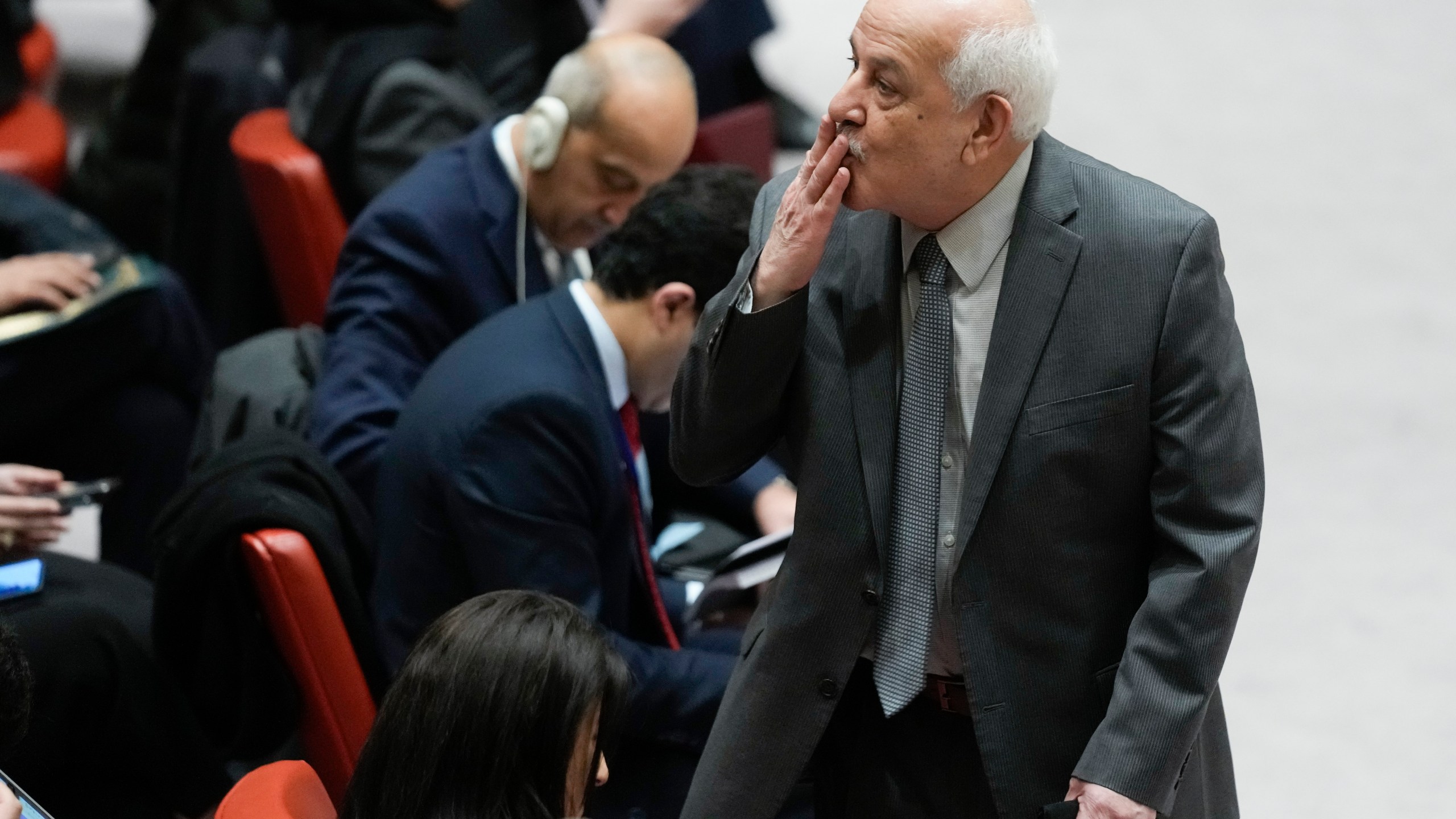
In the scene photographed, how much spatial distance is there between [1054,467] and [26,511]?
135cm

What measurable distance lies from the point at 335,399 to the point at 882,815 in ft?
3.98

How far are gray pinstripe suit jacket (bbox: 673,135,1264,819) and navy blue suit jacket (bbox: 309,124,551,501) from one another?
1140 millimetres

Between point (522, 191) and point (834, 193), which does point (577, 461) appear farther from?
point (522, 191)

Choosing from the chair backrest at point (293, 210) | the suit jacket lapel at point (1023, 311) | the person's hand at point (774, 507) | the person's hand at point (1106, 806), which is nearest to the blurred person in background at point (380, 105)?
the chair backrest at point (293, 210)

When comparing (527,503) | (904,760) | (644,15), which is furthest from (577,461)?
(644,15)

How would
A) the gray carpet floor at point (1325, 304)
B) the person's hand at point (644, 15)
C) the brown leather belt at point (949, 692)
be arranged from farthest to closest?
the person's hand at point (644, 15) < the gray carpet floor at point (1325, 304) < the brown leather belt at point (949, 692)

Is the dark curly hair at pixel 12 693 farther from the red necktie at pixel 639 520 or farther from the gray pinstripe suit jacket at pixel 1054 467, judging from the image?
the red necktie at pixel 639 520

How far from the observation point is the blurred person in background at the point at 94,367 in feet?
8.65

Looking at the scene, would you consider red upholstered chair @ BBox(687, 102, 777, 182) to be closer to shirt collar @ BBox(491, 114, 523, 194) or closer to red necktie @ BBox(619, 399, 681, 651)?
shirt collar @ BBox(491, 114, 523, 194)

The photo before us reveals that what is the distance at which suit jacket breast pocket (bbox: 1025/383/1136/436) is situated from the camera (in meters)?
1.51

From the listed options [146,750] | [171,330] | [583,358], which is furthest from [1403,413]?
[146,750]

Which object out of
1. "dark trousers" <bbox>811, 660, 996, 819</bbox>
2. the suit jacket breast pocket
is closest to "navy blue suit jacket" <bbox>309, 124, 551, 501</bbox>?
"dark trousers" <bbox>811, 660, 996, 819</bbox>

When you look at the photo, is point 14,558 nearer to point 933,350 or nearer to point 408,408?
point 408,408

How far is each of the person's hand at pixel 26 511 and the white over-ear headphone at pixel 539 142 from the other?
891mm
